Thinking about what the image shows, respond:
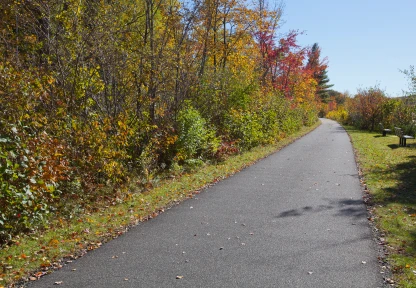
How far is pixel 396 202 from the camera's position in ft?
27.1

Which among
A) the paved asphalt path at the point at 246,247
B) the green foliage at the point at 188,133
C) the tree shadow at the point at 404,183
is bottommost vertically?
the paved asphalt path at the point at 246,247

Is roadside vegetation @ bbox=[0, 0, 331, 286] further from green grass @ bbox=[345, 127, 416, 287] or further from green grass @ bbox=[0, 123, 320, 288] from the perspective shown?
green grass @ bbox=[345, 127, 416, 287]

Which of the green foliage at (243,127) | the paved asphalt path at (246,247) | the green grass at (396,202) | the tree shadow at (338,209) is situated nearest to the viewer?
the paved asphalt path at (246,247)

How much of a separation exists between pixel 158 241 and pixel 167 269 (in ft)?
3.48

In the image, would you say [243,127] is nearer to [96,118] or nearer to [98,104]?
[98,104]

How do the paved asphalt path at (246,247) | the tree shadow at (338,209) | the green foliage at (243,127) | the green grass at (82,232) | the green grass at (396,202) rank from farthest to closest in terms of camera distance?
1. the green foliage at (243,127)
2. the tree shadow at (338,209)
3. the green grass at (396,202)
4. the green grass at (82,232)
5. the paved asphalt path at (246,247)

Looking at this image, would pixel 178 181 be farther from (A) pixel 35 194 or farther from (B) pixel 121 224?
(A) pixel 35 194

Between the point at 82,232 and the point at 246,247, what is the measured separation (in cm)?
256

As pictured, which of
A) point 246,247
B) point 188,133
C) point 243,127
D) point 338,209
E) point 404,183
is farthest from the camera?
point 243,127

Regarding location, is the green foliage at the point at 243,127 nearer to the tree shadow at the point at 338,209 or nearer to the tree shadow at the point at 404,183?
the tree shadow at the point at 404,183

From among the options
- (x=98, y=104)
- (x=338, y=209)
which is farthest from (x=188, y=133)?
(x=338, y=209)

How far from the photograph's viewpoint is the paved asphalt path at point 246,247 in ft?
14.7

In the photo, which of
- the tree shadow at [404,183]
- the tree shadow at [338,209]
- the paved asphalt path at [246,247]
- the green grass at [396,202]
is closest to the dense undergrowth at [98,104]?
the paved asphalt path at [246,247]

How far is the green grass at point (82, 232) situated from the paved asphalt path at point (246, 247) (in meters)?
0.25
